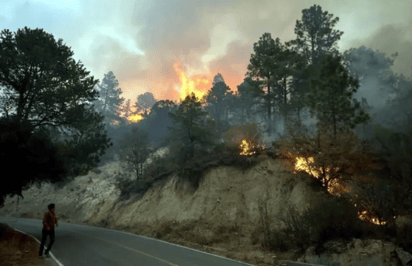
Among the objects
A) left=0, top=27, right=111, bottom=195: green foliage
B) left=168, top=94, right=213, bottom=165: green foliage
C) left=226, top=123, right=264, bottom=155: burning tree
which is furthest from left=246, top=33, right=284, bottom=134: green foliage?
left=0, top=27, right=111, bottom=195: green foliage

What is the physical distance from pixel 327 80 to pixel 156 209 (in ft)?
64.2

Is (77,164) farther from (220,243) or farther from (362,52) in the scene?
(362,52)

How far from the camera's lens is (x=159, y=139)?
64625 mm

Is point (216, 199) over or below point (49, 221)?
over

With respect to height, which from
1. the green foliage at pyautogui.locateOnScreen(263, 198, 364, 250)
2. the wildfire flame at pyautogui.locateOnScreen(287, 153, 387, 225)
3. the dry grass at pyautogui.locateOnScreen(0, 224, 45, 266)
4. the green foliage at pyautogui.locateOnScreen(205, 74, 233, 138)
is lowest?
the dry grass at pyautogui.locateOnScreen(0, 224, 45, 266)

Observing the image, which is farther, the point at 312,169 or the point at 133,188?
the point at 133,188

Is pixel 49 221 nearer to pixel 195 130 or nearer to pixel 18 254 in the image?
pixel 18 254

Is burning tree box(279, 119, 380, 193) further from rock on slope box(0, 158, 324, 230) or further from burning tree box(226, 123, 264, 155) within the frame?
burning tree box(226, 123, 264, 155)

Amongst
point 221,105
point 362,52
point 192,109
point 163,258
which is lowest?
point 163,258

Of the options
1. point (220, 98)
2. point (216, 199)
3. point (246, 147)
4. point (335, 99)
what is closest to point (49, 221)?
point (216, 199)

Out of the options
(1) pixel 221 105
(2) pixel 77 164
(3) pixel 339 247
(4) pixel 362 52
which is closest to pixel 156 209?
(2) pixel 77 164

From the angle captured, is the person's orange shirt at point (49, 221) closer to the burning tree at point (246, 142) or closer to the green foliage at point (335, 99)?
the burning tree at point (246, 142)

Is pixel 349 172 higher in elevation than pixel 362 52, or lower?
lower

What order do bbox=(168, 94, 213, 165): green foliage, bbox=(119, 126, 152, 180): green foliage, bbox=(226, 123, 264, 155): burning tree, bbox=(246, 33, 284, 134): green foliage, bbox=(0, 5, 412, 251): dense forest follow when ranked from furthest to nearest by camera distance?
bbox=(119, 126, 152, 180): green foliage, bbox=(246, 33, 284, 134): green foliage, bbox=(168, 94, 213, 165): green foliage, bbox=(226, 123, 264, 155): burning tree, bbox=(0, 5, 412, 251): dense forest
